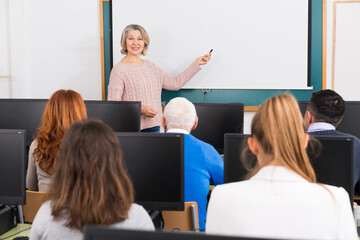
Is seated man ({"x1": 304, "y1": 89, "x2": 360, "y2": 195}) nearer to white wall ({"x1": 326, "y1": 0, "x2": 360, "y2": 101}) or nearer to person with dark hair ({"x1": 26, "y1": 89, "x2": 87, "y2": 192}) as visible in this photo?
person with dark hair ({"x1": 26, "y1": 89, "x2": 87, "y2": 192})

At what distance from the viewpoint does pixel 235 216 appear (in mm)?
1364

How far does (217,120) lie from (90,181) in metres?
2.11

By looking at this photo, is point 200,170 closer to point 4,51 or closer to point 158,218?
point 158,218

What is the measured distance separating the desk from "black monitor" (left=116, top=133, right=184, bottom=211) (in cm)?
51

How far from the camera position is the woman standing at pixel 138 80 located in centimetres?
412

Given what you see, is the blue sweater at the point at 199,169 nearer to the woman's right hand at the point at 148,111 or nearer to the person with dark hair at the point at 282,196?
the person with dark hair at the point at 282,196

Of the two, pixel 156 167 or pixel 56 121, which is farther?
pixel 56 121

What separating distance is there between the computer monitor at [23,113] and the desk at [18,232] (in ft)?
3.92

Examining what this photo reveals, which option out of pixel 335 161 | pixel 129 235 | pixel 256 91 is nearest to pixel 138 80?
pixel 256 91

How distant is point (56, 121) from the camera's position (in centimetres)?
222

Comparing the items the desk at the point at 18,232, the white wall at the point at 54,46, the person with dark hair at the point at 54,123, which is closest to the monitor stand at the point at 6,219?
the desk at the point at 18,232

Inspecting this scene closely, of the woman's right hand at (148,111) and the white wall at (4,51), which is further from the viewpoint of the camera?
the white wall at (4,51)

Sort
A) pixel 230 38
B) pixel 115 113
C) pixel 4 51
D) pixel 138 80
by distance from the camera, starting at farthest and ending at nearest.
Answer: pixel 4 51
pixel 230 38
pixel 138 80
pixel 115 113

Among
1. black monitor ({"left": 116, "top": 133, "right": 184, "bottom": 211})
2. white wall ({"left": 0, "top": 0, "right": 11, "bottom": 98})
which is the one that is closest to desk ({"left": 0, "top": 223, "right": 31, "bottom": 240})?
black monitor ({"left": 116, "top": 133, "right": 184, "bottom": 211})
